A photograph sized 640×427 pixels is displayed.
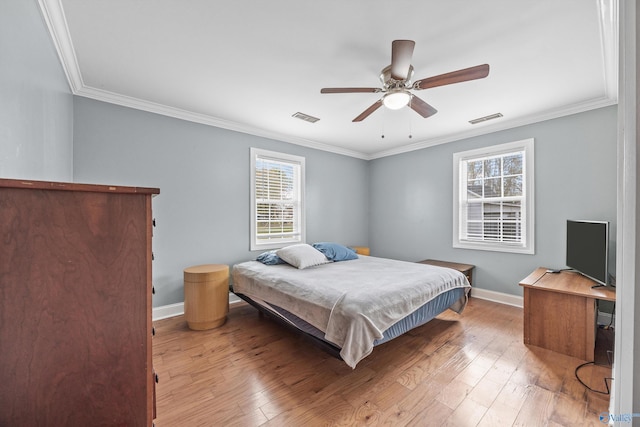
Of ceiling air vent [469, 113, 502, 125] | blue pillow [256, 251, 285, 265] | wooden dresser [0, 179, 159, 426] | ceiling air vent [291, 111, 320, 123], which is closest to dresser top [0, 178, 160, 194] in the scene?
wooden dresser [0, 179, 159, 426]

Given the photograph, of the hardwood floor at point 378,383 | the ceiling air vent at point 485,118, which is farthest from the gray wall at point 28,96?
the ceiling air vent at point 485,118

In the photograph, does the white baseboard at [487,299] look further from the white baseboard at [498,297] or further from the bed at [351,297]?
the bed at [351,297]

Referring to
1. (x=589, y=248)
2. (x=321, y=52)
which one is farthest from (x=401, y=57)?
(x=589, y=248)

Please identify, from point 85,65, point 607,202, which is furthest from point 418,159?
point 85,65

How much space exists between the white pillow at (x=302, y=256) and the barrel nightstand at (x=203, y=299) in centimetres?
83

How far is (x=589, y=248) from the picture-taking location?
8.64ft

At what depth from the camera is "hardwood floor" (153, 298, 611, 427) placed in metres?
1.60

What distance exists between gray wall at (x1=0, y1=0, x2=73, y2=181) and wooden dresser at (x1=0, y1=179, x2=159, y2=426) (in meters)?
0.74

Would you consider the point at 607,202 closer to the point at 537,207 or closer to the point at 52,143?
the point at 537,207

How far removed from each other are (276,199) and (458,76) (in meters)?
2.97

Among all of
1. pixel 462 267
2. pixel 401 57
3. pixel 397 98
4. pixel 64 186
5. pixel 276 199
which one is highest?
pixel 401 57

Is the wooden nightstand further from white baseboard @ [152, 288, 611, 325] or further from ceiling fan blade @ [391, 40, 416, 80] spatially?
ceiling fan blade @ [391, 40, 416, 80]

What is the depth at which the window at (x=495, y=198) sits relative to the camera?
347 centimetres

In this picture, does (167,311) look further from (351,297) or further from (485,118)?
(485,118)
